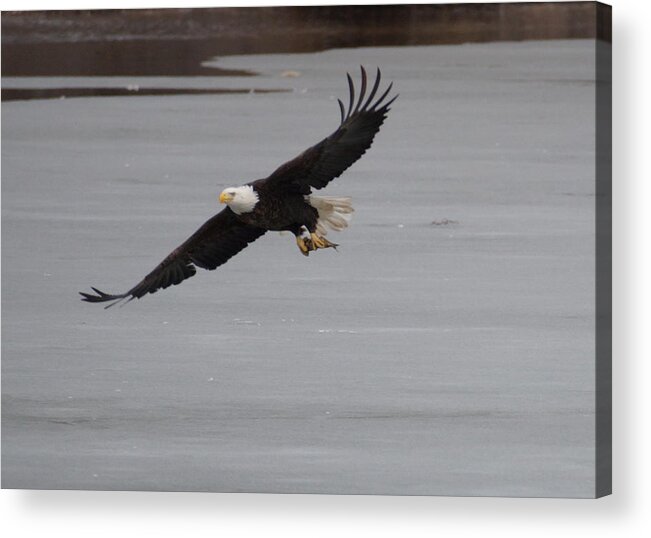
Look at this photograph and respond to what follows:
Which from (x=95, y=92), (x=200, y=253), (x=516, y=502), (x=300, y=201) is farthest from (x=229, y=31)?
(x=516, y=502)

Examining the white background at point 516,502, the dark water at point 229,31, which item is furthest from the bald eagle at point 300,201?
the white background at point 516,502

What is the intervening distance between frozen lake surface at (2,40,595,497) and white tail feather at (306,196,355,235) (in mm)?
32

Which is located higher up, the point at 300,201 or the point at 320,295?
the point at 300,201

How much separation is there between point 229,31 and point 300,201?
2.02ft

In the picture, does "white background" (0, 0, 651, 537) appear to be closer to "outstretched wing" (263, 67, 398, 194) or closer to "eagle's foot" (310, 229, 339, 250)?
"outstretched wing" (263, 67, 398, 194)

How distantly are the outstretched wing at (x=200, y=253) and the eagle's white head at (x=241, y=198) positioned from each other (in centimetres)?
4

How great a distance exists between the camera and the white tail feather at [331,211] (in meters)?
5.74

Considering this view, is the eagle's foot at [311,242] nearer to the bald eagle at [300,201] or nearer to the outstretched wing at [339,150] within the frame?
the bald eagle at [300,201]

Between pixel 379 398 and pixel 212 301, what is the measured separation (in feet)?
2.06

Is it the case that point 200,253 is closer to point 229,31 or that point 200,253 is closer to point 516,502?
point 229,31

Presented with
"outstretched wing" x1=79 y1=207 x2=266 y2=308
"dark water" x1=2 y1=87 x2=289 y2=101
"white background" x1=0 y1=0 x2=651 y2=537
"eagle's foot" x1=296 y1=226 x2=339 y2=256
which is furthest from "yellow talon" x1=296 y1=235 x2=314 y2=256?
"white background" x1=0 y1=0 x2=651 y2=537

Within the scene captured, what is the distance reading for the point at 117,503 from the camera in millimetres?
5945

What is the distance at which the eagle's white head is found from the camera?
5727 millimetres

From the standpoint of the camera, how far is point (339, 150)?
18.8 ft
